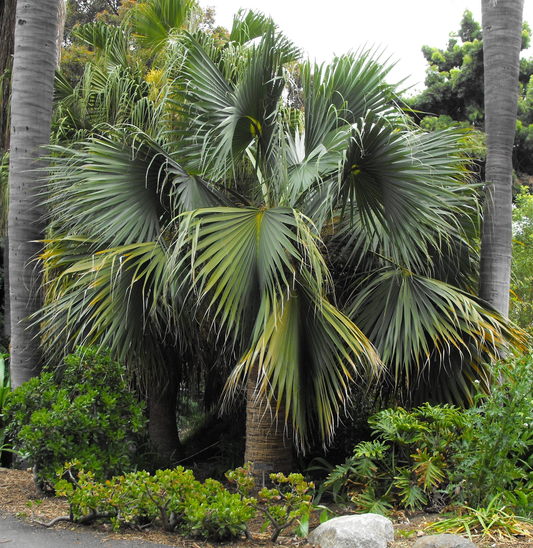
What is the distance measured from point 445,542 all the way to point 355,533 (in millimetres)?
519

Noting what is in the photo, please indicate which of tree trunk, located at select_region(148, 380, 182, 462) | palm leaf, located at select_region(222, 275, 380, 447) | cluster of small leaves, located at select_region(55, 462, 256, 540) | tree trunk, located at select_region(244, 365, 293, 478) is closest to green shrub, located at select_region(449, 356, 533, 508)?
palm leaf, located at select_region(222, 275, 380, 447)

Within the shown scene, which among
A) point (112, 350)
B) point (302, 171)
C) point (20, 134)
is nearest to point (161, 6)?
point (20, 134)

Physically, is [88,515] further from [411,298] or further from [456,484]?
[411,298]

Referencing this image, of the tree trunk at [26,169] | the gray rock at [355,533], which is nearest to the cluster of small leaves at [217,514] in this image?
the gray rock at [355,533]

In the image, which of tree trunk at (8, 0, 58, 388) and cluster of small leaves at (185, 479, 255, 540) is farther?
tree trunk at (8, 0, 58, 388)

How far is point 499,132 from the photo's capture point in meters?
5.39

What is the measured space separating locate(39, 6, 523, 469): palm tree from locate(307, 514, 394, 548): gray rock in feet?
2.68

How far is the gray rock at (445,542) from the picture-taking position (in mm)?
2990

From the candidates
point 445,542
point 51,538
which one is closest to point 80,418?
point 51,538

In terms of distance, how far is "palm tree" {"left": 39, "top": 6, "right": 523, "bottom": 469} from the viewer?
13.6 ft

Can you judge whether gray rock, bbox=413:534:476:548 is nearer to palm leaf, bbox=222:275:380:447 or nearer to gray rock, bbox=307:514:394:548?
gray rock, bbox=307:514:394:548

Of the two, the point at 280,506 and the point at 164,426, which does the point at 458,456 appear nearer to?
the point at 280,506

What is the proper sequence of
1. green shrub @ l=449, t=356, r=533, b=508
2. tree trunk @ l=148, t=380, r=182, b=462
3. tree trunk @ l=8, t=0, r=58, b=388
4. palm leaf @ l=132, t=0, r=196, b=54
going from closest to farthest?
green shrub @ l=449, t=356, r=533, b=508
tree trunk @ l=8, t=0, r=58, b=388
tree trunk @ l=148, t=380, r=182, b=462
palm leaf @ l=132, t=0, r=196, b=54

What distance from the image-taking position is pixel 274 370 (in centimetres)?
401
